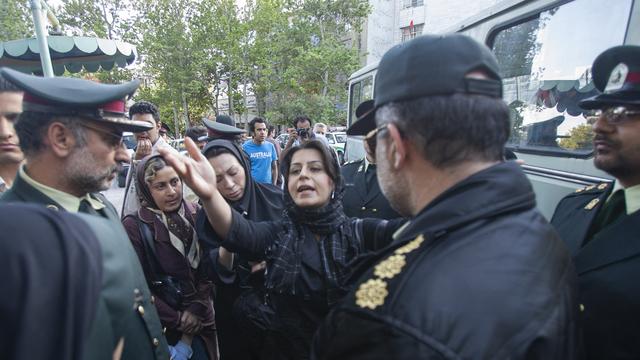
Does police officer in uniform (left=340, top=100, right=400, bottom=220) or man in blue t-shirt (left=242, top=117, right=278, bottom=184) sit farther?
man in blue t-shirt (left=242, top=117, right=278, bottom=184)

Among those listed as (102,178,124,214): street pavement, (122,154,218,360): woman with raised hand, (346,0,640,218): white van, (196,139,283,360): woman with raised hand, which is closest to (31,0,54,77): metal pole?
(122,154,218,360): woman with raised hand

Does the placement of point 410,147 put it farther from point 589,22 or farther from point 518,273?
point 589,22

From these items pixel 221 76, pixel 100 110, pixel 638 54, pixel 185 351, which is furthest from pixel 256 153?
pixel 221 76

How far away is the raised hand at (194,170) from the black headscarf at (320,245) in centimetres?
42

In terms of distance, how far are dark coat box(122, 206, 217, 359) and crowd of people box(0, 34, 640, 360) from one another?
0.31 meters

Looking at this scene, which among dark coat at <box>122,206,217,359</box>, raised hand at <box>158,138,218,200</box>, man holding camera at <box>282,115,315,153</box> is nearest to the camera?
raised hand at <box>158,138,218,200</box>

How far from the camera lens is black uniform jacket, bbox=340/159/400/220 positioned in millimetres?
2896

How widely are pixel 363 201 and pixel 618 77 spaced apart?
189cm

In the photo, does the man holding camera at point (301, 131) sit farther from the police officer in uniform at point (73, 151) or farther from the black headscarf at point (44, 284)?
the black headscarf at point (44, 284)

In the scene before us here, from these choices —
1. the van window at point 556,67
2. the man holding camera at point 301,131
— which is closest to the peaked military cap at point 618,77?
the van window at point 556,67

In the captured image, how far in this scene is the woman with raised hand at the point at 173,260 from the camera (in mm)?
2182

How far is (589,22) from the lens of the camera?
7.97ft

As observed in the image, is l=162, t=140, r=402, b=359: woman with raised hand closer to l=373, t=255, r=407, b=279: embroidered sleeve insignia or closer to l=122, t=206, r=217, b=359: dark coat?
l=122, t=206, r=217, b=359: dark coat

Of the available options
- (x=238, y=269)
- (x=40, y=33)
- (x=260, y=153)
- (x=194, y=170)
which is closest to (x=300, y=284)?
(x=238, y=269)
